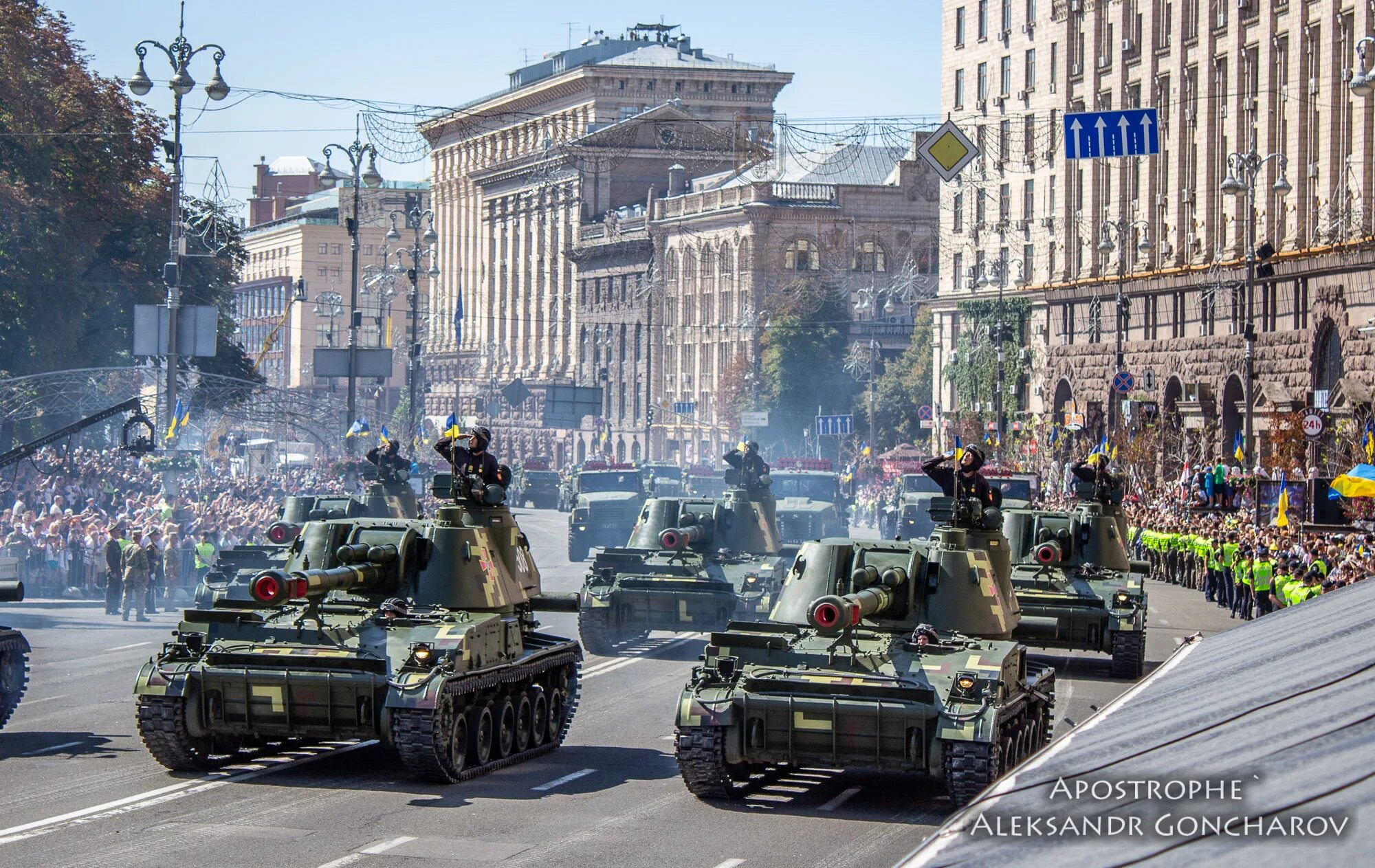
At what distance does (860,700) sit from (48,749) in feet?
22.8

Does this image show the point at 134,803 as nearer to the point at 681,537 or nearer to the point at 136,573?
the point at 681,537

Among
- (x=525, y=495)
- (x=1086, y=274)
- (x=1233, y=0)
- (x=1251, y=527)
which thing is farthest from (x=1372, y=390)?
(x=525, y=495)

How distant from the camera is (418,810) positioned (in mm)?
13680

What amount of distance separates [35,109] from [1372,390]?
3085 cm

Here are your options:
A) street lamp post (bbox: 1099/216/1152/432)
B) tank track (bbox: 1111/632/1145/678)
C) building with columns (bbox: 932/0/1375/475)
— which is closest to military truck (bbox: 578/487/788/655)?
tank track (bbox: 1111/632/1145/678)

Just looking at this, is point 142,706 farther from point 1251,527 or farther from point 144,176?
point 144,176

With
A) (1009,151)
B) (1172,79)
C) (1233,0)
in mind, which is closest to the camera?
(1233,0)

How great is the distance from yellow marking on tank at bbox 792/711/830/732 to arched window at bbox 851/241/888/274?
275ft

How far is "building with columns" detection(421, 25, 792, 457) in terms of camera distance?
359ft

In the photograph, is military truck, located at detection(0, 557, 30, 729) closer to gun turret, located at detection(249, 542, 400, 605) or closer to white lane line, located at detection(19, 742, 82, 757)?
white lane line, located at detection(19, 742, 82, 757)

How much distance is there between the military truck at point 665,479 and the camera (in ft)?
Answer: 174

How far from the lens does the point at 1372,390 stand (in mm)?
39688

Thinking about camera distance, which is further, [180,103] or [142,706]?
[180,103]

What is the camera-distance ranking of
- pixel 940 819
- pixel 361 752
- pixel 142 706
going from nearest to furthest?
pixel 940 819, pixel 142 706, pixel 361 752
